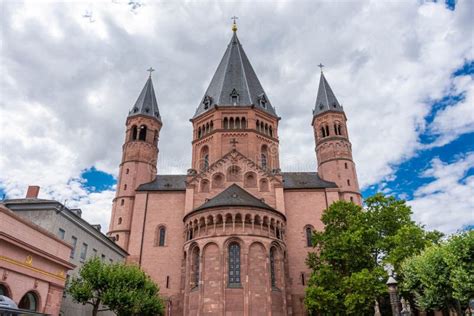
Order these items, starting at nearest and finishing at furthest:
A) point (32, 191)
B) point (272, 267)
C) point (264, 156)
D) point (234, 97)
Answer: point (32, 191)
point (272, 267)
point (264, 156)
point (234, 97)

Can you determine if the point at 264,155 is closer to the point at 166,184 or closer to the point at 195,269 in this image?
the point at 166,184

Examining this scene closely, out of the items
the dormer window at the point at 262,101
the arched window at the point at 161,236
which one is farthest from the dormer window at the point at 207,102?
the arched window at the point at 161,236

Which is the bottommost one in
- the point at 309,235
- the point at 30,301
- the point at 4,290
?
the point at 30,301

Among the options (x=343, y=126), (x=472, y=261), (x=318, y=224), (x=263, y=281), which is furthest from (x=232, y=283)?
→ (x=343, y=126)

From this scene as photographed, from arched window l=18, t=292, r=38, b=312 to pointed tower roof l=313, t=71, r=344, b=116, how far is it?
42516 mm

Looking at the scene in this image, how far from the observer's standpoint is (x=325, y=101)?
54125 millimetres

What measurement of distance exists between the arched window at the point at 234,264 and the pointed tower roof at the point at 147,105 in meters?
27.0

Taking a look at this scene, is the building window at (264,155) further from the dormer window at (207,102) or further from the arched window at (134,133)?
the arched window at (134,133)

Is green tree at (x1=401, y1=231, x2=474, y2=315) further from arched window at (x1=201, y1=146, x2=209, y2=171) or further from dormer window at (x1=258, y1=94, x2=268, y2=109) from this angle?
dormer window at (x1=258, y1=94, x2=268, y2=109)

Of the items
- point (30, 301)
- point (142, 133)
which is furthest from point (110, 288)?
point (142, 133)

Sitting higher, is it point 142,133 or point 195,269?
point 142,133

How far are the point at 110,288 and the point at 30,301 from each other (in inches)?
244

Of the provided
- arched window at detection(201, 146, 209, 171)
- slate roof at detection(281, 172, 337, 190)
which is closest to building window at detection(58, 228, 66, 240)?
arched window at detection(201, 146, 209, 171)

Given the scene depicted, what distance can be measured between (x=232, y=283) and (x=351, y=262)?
10.4 m
